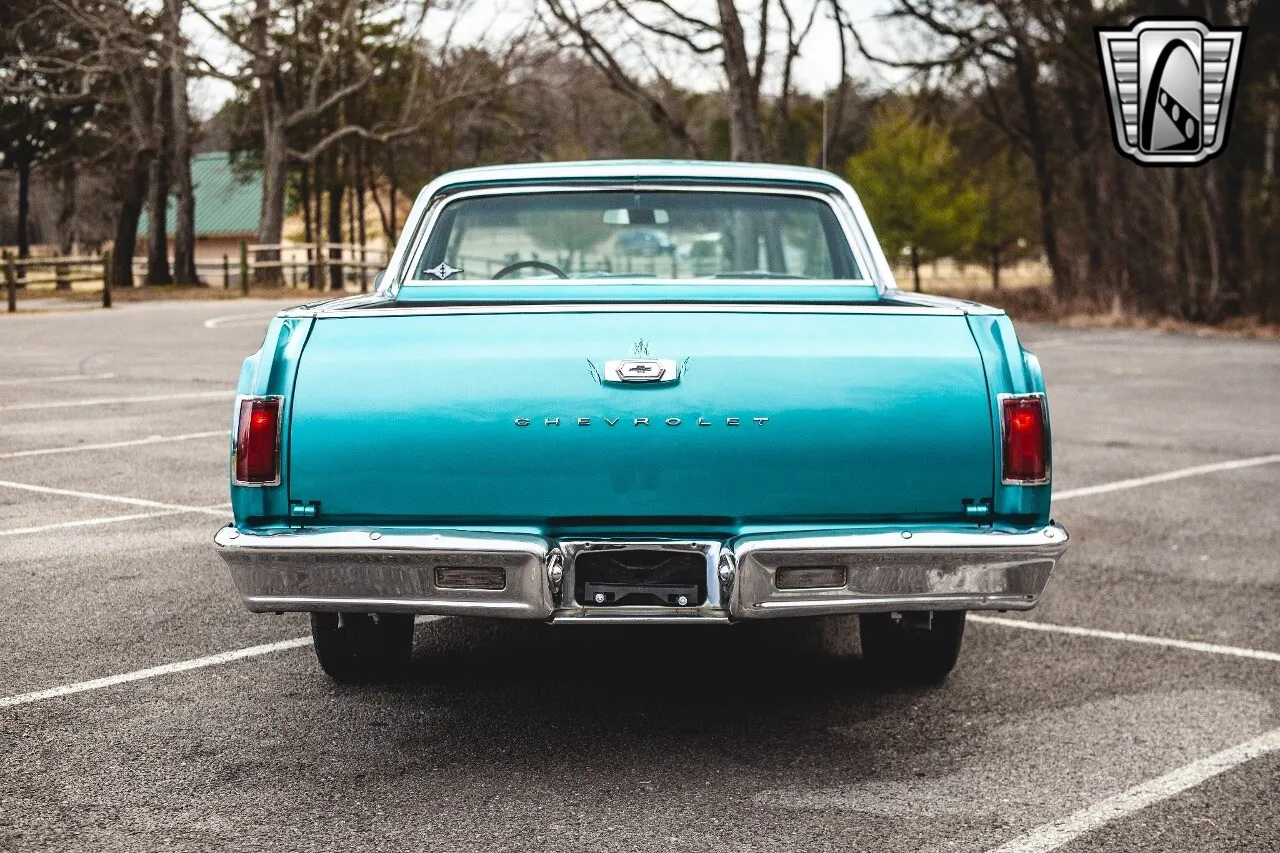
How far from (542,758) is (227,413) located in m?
9.17

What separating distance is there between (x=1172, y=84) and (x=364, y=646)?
71.6ft

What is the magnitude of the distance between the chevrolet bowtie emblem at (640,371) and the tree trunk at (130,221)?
130 feet

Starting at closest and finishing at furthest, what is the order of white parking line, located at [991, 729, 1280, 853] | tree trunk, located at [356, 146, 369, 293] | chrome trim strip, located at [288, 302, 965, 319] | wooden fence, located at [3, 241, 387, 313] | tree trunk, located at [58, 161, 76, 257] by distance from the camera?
white parking line, located at [991, 729, 1280, 853] < chrome trim strip, located at [288, 302, 965, 319] < wooden fence, located at [3, 241, 387, 313] < tree trunk, located at [356, 146, 369, 293] < tree trunk, located at [58, 161, 76, 257]

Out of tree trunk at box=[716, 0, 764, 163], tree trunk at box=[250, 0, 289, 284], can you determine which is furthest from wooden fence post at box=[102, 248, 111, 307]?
tree trunk at box=[716, 0, 764, 163]

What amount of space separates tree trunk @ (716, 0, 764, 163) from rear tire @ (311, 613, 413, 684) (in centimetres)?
2249

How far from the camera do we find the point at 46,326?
24422 mm

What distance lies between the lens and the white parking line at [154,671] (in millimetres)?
4875

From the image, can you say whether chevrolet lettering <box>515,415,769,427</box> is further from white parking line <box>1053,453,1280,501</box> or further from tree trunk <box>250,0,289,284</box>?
tree trunk <box>250,0,289,284</box>

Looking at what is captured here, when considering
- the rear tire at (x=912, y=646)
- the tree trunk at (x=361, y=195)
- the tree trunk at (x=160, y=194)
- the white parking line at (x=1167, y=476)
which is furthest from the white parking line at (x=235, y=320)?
the rear tire at (x=912, y=646)

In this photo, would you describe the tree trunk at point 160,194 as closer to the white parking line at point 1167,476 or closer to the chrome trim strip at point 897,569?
the white parking line at point 1167,476

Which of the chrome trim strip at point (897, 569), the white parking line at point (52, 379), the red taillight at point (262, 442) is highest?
the red taillight at point (262, 442)

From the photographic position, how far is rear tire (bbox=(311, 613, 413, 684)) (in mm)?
4957

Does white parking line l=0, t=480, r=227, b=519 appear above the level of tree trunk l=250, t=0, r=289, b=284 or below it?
below

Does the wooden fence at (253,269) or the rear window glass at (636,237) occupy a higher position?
the rear window glass at (636,237)
